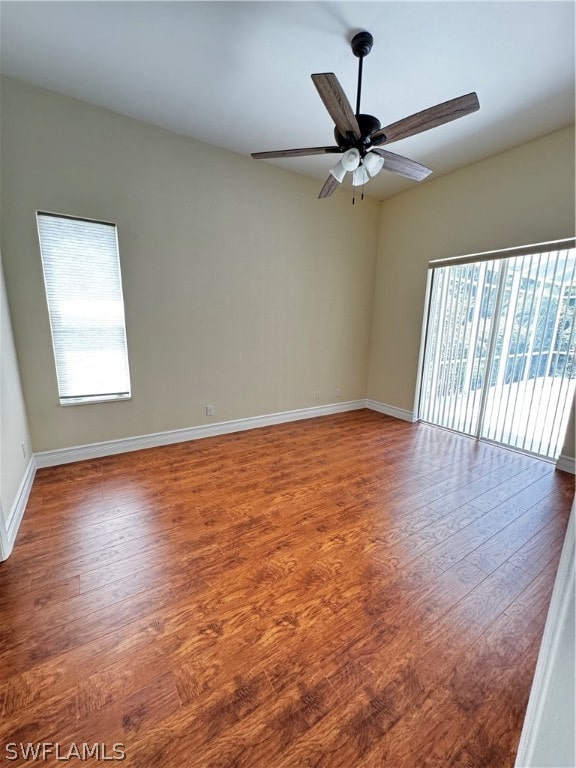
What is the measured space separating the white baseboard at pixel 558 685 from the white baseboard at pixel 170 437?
3380 millimetres

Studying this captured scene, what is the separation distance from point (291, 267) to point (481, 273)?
88.1 inches

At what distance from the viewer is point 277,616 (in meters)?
1.51

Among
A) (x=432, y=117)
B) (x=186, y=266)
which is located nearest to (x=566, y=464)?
(x=432, y=117)

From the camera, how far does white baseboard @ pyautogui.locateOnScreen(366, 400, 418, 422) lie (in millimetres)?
4465

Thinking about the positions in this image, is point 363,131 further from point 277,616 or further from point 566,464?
point 566,464

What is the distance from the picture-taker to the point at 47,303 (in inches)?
106

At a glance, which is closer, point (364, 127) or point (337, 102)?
point (337, 102)

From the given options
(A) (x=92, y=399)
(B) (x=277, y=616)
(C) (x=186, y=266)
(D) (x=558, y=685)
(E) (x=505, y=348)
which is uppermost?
(C) (x=186, y=266)

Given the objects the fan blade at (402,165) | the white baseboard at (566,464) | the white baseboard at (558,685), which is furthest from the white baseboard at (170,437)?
the white baseboard at (558,685)

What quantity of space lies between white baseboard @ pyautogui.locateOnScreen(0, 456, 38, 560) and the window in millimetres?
654

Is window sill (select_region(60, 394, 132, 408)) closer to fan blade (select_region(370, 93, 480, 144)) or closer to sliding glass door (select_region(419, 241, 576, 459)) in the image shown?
fan blade (select_region(370, 93, 480, 144))

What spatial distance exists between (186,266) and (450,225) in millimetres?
3139

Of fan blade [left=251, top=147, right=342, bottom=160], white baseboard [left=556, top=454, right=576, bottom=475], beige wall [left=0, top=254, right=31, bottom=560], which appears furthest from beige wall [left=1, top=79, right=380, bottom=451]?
white baseboard [left=556, top=454, right=576, bottom=475]

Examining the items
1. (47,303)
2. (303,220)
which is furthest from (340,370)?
(47,303)
